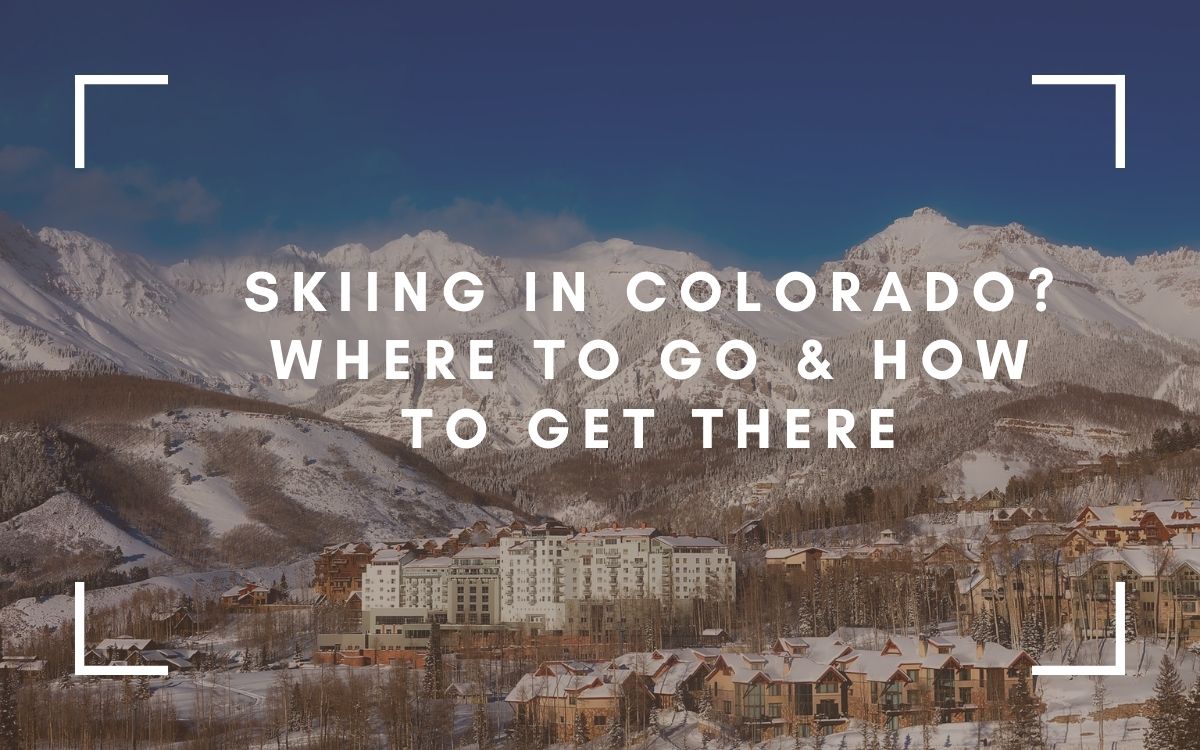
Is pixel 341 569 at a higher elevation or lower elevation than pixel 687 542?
lower

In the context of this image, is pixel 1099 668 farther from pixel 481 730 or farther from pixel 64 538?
pixel 64 538

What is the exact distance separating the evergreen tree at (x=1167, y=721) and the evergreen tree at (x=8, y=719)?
184 ft

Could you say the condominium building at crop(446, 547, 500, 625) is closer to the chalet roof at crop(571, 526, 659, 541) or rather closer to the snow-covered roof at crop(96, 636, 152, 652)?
the chalet roof at crop(571, 526, 659, 541)

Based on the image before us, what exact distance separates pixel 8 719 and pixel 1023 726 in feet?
170

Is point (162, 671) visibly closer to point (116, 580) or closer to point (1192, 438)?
point (116, 580)

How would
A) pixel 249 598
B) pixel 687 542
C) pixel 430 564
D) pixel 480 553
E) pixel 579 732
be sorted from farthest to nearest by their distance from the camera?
pixel 249 598 < pixel 430 564 < pixel 480 553 < pixel 687 542 < pixel 579 732

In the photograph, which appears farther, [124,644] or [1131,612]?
[124,644]

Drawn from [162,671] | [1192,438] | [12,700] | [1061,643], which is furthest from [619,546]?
[1192,438]

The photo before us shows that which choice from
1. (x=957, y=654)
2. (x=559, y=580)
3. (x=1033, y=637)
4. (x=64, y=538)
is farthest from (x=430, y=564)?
(x=64, y=538)

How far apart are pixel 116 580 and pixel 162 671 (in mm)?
67151

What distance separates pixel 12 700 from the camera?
83.8 meters

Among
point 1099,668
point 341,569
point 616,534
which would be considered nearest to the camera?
point 1099,668

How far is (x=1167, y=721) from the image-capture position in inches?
2564

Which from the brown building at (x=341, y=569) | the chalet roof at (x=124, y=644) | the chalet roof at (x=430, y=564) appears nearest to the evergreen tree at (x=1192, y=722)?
the chalet roof at (x=124, y=644)
